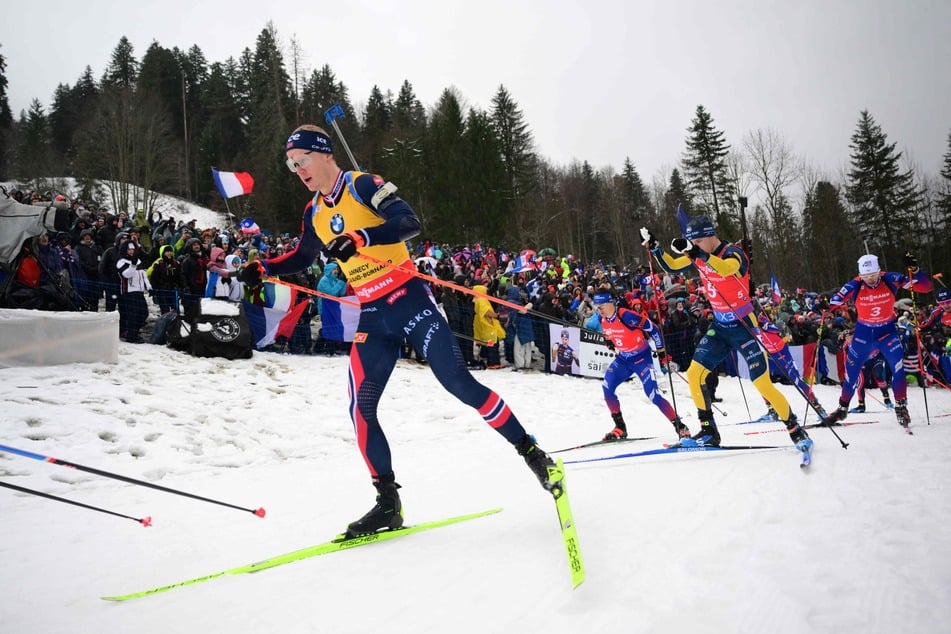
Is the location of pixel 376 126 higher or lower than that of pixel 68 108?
lower

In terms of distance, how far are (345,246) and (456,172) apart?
140 feet

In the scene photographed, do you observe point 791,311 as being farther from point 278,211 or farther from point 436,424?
point 278,211

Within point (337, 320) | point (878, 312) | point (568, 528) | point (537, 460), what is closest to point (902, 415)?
point (878, 312)

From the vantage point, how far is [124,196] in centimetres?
3688

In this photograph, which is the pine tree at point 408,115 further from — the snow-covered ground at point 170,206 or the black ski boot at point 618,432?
the black ski boot at point 618,432

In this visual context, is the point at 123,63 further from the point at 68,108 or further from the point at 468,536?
the point at 468,536

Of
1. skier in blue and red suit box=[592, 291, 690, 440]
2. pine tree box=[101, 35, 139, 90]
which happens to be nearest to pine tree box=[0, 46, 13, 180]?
pine tree box=[101, 35, 139, 90]

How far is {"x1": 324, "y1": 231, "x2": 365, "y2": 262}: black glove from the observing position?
3.16 metres

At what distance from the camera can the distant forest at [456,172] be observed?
125 ft

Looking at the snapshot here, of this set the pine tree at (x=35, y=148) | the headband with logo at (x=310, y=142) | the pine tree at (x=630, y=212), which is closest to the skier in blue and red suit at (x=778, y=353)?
the headband with logo at (x=310, y=142)

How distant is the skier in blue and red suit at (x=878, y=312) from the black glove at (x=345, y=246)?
735 centimetres

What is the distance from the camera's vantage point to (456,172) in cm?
4450

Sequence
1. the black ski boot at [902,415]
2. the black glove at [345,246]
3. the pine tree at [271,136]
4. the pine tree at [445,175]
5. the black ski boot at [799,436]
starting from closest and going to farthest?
the black glove at [345,246] < the black ski boot at [799,436] < the black ski boot at [902,415] < the pine tree at [271,136] < the pine tree at [445,175]

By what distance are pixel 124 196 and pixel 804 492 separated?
42.7 m
